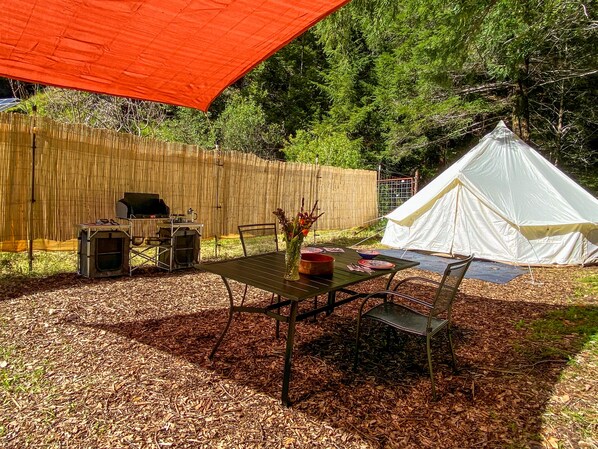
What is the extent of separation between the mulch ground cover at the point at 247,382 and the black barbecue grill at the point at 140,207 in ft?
4.61

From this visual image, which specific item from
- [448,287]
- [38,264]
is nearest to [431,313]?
[448,287]

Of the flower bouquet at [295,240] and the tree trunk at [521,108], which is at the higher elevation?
the tree trunk at [521,108]

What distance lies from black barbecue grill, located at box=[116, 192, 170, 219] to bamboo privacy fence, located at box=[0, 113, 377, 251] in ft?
1.66

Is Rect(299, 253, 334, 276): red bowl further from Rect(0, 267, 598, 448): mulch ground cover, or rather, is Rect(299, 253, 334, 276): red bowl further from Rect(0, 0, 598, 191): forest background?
Rect(0, 0, 598, 191): forest background

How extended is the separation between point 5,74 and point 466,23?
5.25 m

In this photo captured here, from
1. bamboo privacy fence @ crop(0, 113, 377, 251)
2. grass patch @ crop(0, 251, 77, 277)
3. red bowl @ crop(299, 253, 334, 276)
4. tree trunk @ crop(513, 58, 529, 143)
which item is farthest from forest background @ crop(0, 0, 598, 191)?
grass patch @ crop(0, 251, 77, 277)

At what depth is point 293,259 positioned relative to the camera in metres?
2.36

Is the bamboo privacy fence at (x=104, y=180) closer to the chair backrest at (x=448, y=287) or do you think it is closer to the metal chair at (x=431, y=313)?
the metal chair at (x=431, y=313)

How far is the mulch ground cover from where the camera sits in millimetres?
1897

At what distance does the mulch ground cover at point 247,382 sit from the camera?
1.90 meters

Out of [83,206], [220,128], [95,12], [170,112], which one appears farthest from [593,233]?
[170,112]

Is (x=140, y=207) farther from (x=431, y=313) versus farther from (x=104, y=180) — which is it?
(x=431, y=313)

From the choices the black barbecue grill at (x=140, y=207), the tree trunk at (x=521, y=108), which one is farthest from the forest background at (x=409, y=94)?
the black barbecue grill at (x=140, y=207)

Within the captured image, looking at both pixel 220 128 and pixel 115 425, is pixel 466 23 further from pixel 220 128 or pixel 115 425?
pixel 220 128
